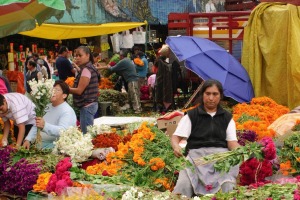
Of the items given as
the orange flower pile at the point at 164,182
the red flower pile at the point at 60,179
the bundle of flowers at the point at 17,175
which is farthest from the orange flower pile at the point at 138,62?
the red flower pile at the point at 60,179

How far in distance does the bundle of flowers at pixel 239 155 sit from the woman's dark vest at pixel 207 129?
40 cm

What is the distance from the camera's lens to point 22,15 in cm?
884

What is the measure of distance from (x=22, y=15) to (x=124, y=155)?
9.55 ft

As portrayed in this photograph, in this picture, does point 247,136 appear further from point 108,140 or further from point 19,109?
point 19,109

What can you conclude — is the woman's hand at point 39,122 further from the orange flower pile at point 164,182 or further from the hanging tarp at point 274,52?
the hanging tarp at point 274,52

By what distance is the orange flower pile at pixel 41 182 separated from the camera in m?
6.24

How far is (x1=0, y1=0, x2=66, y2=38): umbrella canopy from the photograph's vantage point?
28.0ft

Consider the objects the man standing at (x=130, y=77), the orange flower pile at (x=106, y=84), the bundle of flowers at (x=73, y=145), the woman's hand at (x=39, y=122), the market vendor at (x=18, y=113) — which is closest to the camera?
the woman's hand at (x=39, y=122)

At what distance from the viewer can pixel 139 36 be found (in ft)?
71.3

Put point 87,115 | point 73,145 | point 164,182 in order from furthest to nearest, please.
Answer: point 87,115, point 73,145, point 164,182

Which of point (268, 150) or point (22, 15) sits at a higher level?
point (22, 15)

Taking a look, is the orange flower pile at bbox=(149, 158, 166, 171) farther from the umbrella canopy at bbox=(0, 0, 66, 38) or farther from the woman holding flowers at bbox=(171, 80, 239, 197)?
the umbrella canopy at bbox=(0, 0, 66, 38)

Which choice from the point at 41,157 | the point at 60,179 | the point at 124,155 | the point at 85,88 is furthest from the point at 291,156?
the point at 85,88

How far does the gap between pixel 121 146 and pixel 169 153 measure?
858mm
